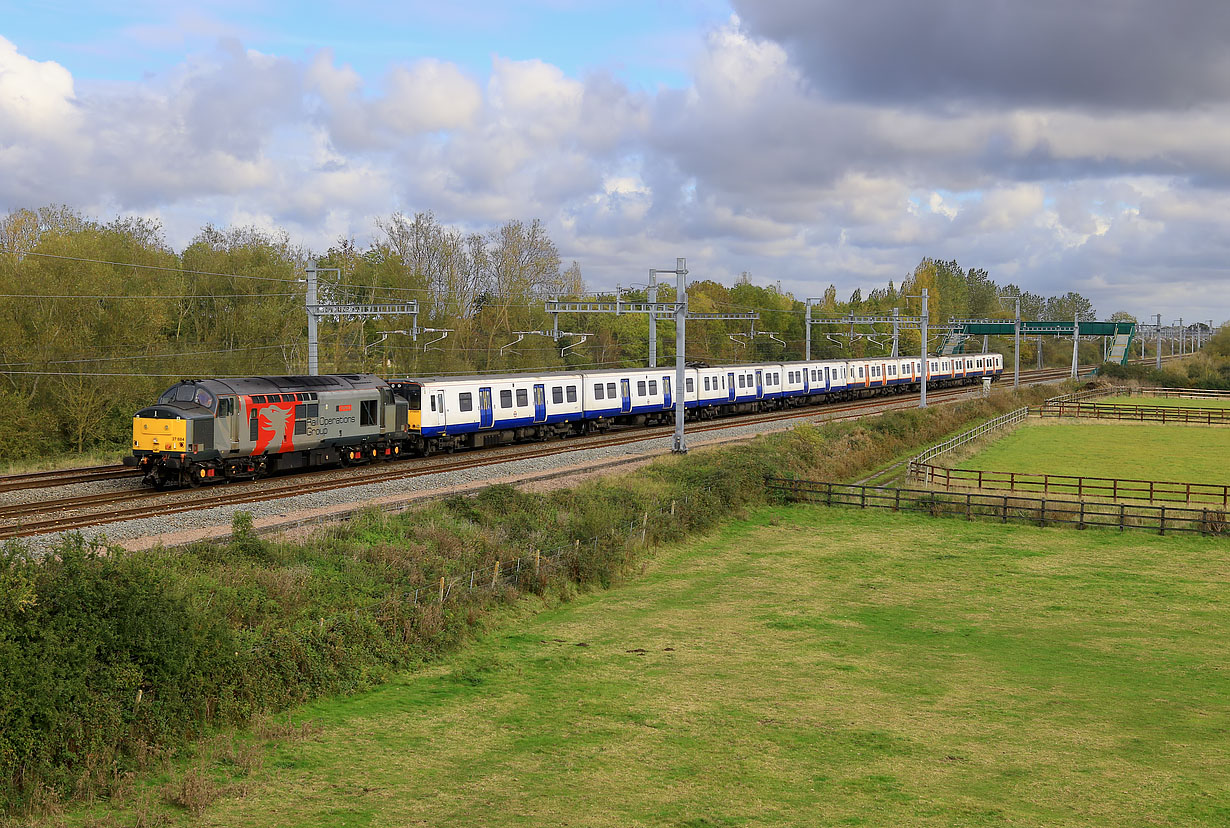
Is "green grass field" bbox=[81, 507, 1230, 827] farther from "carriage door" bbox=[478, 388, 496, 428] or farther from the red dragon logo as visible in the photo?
"carriage door" bbox=[478, 388, 496, 428]

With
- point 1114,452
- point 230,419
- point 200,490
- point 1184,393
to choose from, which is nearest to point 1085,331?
point 1184,393

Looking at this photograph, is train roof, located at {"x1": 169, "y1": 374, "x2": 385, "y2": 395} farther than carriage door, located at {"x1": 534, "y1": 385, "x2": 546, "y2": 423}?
No

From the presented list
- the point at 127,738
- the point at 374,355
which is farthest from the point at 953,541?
the point at 374,355

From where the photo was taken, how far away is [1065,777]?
1438cm

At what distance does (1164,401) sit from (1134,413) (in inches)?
766

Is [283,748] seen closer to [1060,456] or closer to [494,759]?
[494,759]

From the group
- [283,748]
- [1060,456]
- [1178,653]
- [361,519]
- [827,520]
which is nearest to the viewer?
[283,748]

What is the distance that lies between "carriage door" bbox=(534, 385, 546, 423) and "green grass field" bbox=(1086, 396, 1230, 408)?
2210 inches

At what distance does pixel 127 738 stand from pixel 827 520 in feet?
85.1

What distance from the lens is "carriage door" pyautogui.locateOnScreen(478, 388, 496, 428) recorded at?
1715 inches

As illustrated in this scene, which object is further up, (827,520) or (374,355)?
(374,355)

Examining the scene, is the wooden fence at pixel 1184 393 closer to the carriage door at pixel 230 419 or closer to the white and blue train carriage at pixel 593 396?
the white and blue train carriage at pixel 593 396

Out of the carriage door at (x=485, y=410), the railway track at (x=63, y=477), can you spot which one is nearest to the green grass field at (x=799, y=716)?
the railway track at (x=63, y=477)

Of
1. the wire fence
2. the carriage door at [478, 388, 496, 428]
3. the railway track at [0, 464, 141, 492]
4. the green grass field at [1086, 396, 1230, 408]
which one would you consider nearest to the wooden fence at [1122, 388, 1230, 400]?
the green grass field at [1086, 396, 1230, 408]
